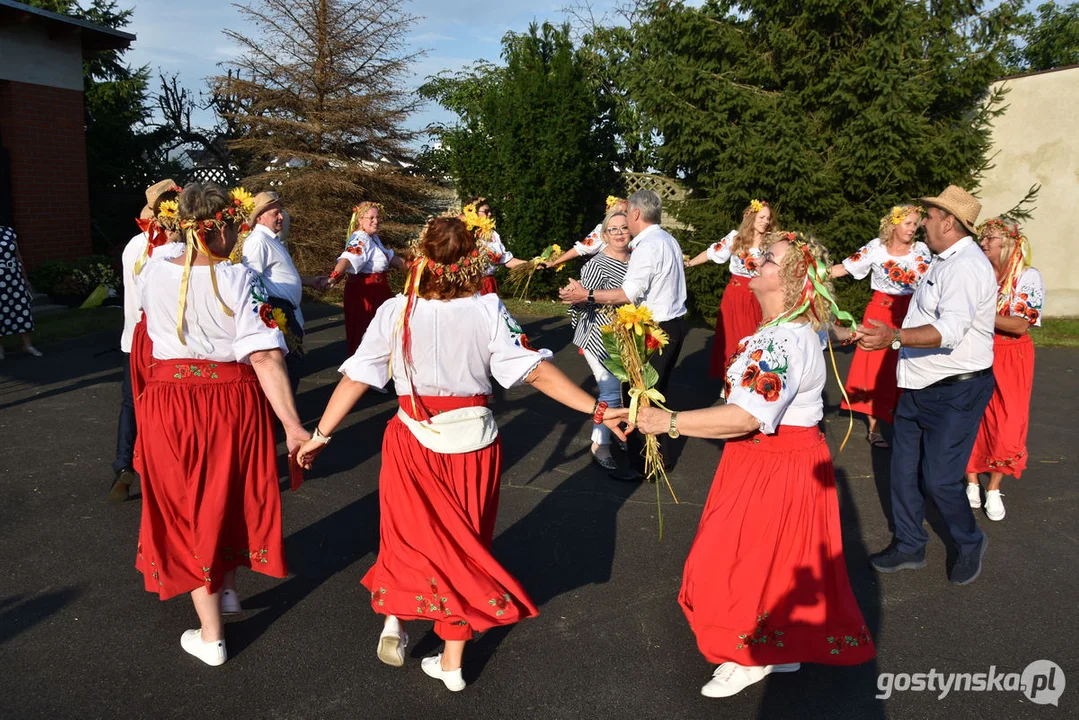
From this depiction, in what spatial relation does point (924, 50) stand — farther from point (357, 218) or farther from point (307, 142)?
point (307, 142)

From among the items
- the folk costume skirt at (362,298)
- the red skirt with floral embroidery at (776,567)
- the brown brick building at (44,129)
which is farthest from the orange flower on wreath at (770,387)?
the brown brick building at (44,129)

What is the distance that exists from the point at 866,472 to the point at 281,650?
4443mm

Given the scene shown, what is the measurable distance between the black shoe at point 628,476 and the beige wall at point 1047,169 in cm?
1107

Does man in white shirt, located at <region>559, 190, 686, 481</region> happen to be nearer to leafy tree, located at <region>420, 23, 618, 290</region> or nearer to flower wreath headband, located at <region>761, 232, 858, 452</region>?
flower wreath headband, located at <region>761, 232, 858, 452</region>

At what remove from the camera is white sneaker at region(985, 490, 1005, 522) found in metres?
5.19

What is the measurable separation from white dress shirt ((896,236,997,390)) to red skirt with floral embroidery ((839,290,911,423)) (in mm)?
2297

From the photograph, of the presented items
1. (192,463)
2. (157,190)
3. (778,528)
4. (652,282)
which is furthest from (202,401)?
(652,282)

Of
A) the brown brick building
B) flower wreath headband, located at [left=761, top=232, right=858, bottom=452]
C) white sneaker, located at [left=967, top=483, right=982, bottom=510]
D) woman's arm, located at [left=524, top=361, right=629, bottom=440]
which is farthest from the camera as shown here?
the brown brick building

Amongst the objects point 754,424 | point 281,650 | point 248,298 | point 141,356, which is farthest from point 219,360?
point 754,424

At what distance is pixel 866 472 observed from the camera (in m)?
6.12

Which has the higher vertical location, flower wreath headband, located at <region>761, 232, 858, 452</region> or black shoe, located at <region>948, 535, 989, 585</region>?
flower wreath headband, located at <region>761, 232, 858, 452</region>

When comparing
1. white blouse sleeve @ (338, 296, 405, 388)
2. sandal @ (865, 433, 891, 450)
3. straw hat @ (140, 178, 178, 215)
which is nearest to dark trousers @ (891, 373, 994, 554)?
sandal @ (865, 433, 891, 450)

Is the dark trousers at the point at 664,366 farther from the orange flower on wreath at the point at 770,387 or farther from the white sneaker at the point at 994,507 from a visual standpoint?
the orange flower on wreath at the point at 770,387

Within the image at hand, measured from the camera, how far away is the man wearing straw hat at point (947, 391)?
398cm
